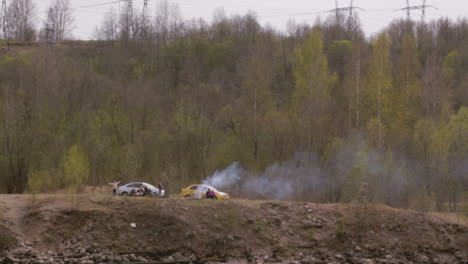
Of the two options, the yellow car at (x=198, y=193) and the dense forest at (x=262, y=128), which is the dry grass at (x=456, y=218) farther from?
the yellow car at (x=198, y=193)

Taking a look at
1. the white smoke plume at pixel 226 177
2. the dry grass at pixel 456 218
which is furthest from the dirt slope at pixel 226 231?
the white smoke plume at pixel 226 177

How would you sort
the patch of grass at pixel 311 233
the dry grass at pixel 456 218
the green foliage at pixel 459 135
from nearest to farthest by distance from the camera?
1. the patch of grass at pixel 311 233
2. the dry grass at pixel 456 218
3. the green foliage at pixel 459 135

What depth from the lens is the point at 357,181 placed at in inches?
1460

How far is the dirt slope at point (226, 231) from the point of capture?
28.3m

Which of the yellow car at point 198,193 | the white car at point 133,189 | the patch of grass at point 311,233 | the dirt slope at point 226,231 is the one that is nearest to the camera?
the dirt slope at point 226,231

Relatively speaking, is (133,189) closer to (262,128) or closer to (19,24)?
(262,128)

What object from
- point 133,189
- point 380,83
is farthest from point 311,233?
point 380,83

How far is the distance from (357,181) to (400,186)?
247 inches

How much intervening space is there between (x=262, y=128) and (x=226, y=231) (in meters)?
20.1

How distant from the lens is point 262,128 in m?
49.1

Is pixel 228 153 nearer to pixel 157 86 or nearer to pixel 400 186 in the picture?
pixel 400 186

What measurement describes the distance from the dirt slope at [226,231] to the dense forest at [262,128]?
220 centimetres

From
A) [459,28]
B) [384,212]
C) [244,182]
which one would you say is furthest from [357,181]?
[459,28]

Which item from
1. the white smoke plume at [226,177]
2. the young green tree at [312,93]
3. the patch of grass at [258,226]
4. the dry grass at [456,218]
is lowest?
the dry grass at [456,218]
